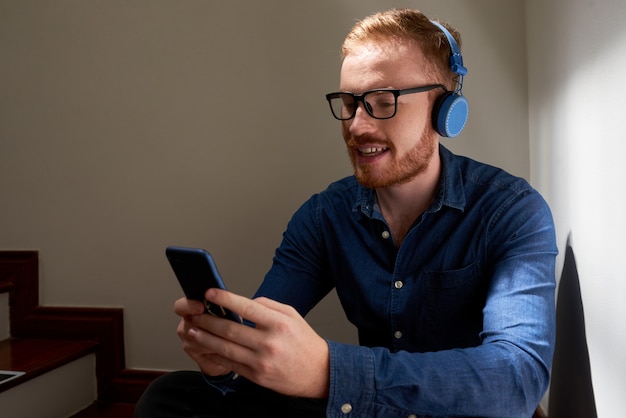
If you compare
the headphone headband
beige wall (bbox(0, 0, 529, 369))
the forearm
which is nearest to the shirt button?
the forearm

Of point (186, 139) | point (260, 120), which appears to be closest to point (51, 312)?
point (186, 139)

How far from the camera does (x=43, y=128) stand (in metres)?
2.05

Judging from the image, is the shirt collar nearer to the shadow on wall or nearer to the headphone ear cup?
the headphone ear cup

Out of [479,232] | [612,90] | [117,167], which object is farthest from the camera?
[117,167]

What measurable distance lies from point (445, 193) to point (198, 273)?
62 centimetres

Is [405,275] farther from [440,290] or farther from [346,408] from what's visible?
[346,408]

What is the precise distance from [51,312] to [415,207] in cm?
137

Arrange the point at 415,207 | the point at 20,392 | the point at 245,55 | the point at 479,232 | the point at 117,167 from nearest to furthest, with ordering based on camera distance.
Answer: the point at 479,232
the point at 415,207
the point at 20,392
the point at 245,55
the point at 117,167

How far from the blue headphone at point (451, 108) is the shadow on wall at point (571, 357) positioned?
1.17 feet

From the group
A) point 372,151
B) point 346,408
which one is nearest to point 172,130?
point 372,151

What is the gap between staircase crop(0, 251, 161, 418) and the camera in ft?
6.14

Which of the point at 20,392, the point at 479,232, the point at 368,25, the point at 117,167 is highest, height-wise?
the point at 368,25

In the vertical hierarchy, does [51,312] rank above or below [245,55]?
below

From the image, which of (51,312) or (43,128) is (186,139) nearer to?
(43,128)
